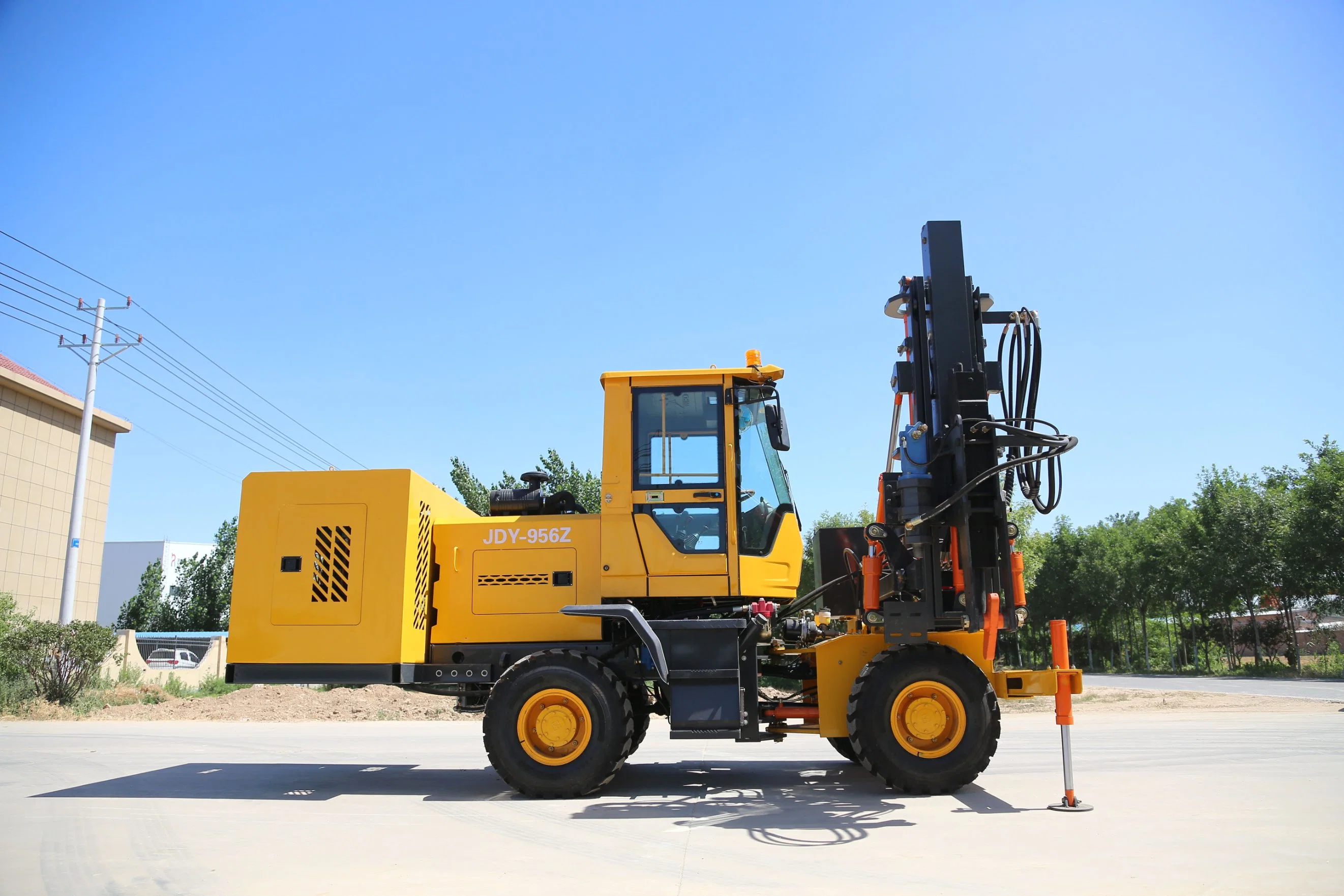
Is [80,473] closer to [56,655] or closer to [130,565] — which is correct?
[56,655]

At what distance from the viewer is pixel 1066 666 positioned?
22.6ft

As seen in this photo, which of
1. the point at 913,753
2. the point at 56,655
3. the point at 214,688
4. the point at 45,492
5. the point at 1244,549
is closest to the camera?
the point at 913,753

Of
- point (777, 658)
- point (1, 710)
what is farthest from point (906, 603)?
point (1, 710)

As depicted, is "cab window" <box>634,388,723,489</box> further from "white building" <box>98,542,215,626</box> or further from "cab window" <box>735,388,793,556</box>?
"white building" <box>98,542,215,626</box>

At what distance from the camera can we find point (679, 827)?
20.2 feet

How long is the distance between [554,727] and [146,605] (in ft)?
166

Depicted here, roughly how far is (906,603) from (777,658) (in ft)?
A: 5.01

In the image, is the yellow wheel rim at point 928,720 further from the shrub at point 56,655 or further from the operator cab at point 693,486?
the shrub at point 56,655

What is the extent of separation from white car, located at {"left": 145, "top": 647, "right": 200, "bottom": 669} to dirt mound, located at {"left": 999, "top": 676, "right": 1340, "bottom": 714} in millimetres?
27377

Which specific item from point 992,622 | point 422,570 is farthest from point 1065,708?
point 422,570

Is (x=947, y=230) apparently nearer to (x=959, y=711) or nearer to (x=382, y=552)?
(x=959, y=711)

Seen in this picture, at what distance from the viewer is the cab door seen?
297 inches

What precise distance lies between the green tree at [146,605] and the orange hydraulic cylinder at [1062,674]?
2086 inches

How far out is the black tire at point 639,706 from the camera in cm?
780
